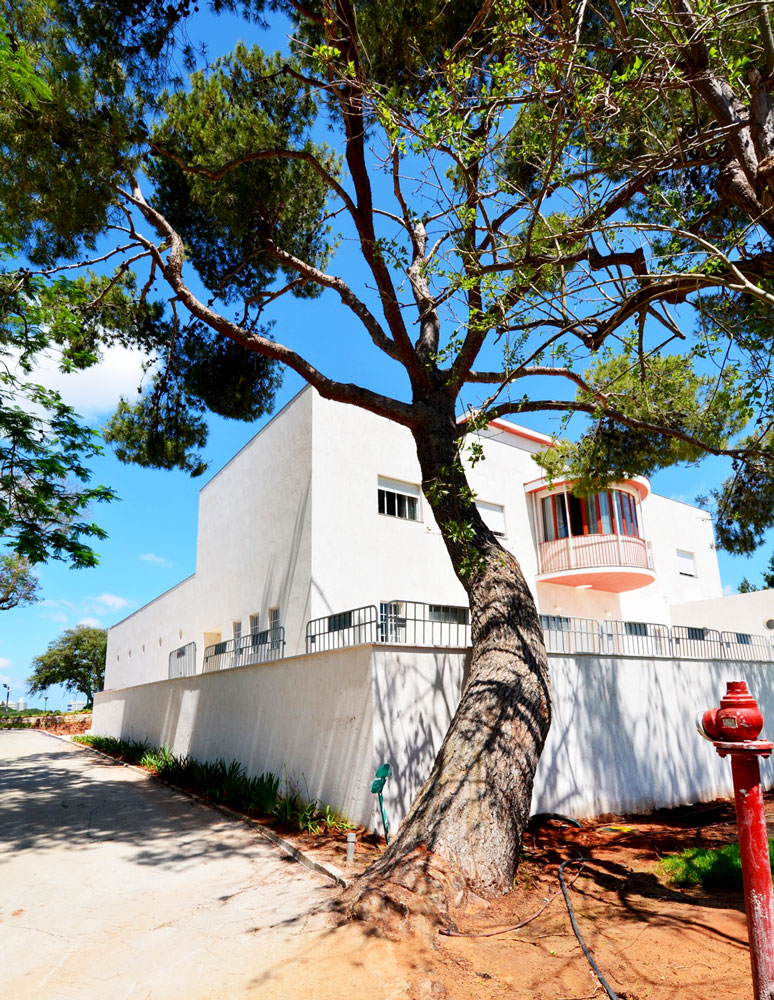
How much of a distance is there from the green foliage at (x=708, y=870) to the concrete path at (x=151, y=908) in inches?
113

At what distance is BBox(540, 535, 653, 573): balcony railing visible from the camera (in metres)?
18.1

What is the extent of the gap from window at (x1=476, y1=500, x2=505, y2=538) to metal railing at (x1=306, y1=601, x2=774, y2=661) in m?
6.06

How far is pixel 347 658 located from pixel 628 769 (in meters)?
4.46

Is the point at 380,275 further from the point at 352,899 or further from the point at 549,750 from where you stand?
the point at 352,899

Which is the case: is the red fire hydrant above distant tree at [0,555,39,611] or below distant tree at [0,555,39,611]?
below

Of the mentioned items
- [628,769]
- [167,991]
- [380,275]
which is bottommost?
[167,991]

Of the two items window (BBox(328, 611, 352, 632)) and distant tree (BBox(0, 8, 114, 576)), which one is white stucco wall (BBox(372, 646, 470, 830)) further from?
distant tree (BBox(0, 8, 114, 576))

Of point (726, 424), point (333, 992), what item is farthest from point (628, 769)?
point (333, 992)

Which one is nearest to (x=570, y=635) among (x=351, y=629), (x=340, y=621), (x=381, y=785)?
(x=351, y=629)

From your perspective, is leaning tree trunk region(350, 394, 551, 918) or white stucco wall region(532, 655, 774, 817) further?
white stucco wall region(532, 655, 774, 817)

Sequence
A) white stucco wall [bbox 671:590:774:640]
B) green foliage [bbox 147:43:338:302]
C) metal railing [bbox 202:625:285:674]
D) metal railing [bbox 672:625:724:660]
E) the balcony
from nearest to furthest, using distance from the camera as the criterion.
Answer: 1. green foliage [bbox 147:43:338:302]
2. metal railing [bbox 672:625:724:660]
3. metal railing [bbox 202:625:285:674]
4. the balcony
5. white stucco wall [bbox 671:590:774:640]

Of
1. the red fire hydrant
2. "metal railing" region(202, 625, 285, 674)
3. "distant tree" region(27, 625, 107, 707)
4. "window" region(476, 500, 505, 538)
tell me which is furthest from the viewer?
"distant tree" region(27, 625, 107, 707)

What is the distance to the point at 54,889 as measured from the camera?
6.02m

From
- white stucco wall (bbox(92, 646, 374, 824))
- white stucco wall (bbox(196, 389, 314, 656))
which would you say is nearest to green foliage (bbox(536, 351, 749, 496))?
white stucco wall (bbox(92, 646, 374, 824))
